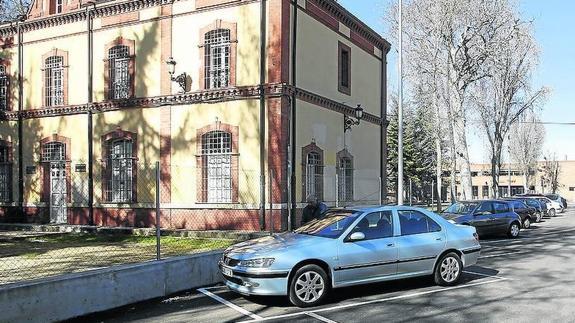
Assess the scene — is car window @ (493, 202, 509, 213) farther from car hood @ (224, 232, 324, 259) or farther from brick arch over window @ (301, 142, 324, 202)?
car hood @ (224, 232, 324, 259)

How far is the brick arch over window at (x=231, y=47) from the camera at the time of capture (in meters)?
19.3

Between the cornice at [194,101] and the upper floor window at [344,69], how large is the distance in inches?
33.7

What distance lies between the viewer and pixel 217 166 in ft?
64.0

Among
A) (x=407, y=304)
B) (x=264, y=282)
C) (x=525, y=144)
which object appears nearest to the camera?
(x=264, y=282)

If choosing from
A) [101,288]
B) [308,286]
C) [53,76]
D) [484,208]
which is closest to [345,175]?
[484,208]

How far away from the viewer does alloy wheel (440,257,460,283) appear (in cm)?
938

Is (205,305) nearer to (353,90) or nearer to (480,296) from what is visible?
(480,296)

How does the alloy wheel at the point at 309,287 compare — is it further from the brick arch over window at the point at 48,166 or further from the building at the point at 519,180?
the building at the point at 519,180

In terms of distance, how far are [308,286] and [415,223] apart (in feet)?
8.04

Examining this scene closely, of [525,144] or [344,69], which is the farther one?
[525,144]

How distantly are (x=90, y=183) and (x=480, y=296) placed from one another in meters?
17.9

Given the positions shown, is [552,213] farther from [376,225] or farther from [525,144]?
[376,225]

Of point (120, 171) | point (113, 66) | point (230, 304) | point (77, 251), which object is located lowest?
point (77, 251)

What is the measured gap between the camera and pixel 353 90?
2433cm
